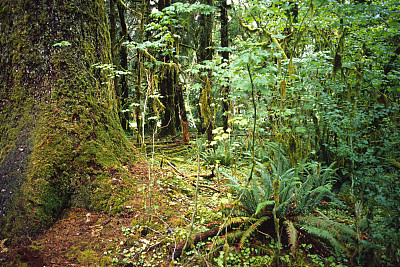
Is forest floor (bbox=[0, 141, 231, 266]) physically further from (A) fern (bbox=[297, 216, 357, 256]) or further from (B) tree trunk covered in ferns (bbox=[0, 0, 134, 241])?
(A) fern (bbox=[297, 216, 357, 256])

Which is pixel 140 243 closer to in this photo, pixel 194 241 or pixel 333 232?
pixel 194 241

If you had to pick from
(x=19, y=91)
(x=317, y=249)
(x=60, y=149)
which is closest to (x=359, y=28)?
(x=317, y=249)

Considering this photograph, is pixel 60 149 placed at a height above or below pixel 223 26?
below

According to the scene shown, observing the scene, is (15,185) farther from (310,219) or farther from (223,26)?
(223,26)

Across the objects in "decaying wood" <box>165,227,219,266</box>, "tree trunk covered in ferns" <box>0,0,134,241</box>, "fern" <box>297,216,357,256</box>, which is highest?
"tree trunk covered in ferns" <box>0,0,134,241</box>

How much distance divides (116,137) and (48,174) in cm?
111

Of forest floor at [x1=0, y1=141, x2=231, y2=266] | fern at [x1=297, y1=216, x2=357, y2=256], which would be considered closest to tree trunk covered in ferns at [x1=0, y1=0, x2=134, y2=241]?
forest floor at [x1=0, y1=141, x2=231, y2=266]

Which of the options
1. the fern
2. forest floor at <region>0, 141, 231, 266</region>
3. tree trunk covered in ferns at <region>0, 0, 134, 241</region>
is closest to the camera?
forest floor at <region>0, 141, 231, 266</region>

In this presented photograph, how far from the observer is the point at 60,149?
272cm

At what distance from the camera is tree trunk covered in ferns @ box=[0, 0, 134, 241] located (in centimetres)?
Answer: 252


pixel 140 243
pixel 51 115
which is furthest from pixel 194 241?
pixel 51 115

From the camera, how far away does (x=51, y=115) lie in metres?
2.79

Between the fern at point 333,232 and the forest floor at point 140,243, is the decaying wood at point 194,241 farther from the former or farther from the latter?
the fern at point 333,232

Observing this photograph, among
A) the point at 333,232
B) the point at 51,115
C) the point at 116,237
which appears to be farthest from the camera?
the point at 51,115
